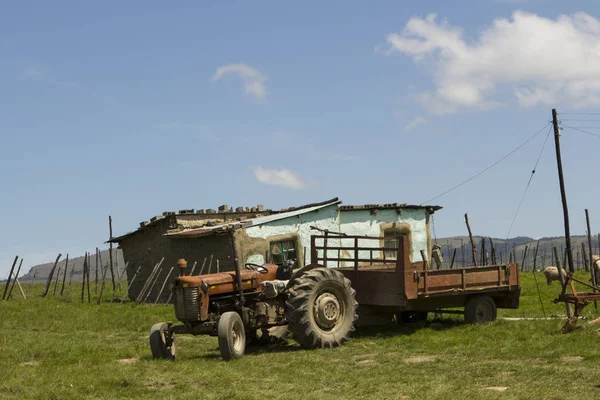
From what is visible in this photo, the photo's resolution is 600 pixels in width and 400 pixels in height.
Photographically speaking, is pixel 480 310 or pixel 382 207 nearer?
pixel 480 310

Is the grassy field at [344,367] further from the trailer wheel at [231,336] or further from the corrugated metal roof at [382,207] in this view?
the corrugated metal roof at [382,207]

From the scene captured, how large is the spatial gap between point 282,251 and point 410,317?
9.62 m

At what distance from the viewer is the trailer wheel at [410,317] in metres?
16.4

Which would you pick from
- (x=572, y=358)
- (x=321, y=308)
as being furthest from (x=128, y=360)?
(x=572, y=358)

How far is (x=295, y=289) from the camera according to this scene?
13250mm

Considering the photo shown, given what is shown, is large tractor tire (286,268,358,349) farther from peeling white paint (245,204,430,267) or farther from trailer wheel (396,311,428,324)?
peeling white paint (245,204,430,267)

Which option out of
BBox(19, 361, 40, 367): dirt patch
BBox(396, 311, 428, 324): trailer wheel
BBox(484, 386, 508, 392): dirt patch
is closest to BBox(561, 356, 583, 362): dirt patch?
BBox(484, 386, 508, 392): dirt patch

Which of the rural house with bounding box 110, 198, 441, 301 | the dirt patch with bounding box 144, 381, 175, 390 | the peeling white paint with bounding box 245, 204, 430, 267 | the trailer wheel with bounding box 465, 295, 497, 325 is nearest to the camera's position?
the dirt patch with bounding box 144, 381, 175, 390

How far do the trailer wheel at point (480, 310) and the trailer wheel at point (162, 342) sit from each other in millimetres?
6363

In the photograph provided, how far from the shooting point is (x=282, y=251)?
25797 mm

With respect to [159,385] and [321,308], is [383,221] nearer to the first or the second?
[321,308]

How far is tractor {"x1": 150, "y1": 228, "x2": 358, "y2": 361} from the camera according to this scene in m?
12.7

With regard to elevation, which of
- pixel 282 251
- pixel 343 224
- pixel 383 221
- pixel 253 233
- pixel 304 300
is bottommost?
pixel 304 300

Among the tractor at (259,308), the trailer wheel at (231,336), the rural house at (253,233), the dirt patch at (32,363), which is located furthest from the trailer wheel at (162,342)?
the rural house at (253,233)
